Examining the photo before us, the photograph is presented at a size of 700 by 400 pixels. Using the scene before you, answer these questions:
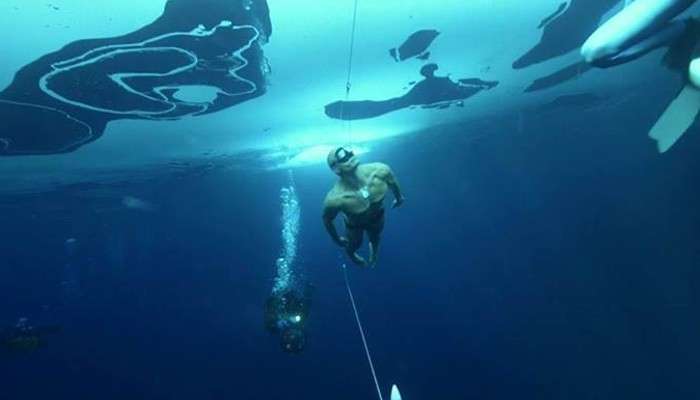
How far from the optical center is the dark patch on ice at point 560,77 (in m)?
17.0

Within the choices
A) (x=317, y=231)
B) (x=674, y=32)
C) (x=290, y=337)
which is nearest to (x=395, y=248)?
(x=317, y=231)

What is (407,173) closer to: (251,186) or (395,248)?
(251,186)

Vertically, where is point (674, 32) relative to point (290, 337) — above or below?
above

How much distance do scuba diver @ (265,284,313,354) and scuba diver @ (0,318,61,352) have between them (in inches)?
334

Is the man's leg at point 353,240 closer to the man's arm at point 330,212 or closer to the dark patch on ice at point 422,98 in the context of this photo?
the man's arm at point 330,212

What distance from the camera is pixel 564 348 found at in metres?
37.3

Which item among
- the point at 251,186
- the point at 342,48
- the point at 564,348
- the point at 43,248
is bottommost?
the point at 564,348

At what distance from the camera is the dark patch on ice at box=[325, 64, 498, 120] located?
1517 cm

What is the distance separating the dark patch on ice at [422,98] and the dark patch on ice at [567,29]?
6.25 feet

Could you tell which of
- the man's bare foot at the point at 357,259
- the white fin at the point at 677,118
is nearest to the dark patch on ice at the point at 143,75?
the man's bare foot at the point at 357,259

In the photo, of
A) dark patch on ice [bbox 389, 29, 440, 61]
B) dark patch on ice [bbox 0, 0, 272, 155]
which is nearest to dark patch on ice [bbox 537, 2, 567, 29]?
dark patch on ice [bbox 389, 29, 440, 61]

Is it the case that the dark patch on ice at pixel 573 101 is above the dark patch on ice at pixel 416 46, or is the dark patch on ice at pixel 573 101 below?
above

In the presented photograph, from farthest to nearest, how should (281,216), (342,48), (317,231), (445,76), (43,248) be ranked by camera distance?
(317,231) → (281,216) → (43,248) → (445,76) → (342,48)

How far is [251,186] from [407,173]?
38.9 ft
